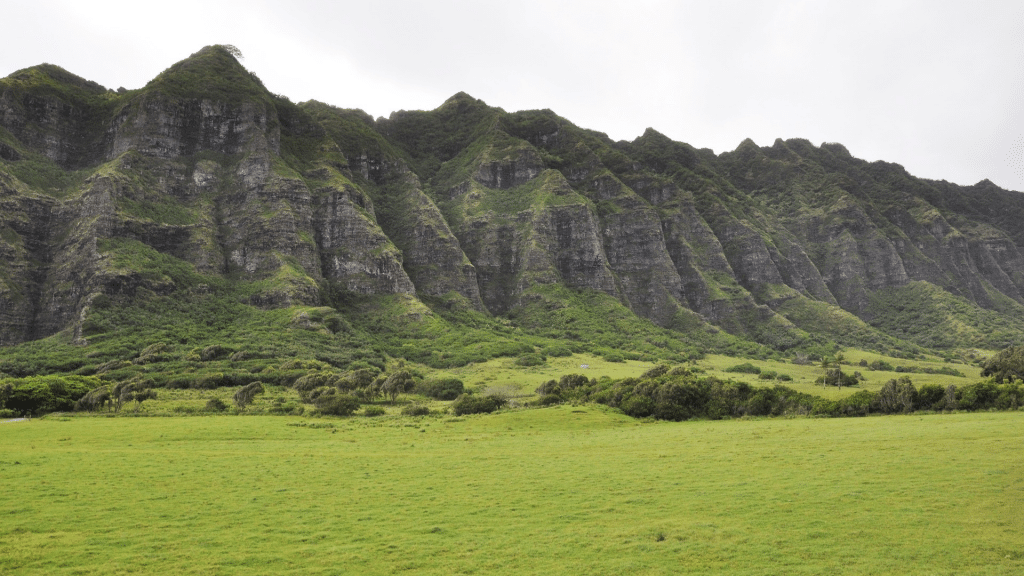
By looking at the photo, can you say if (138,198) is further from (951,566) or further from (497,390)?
(951,566)

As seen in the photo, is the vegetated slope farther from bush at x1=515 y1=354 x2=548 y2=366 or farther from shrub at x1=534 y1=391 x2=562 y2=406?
shrub at x1=534 y1=391 x2=562 y2=406

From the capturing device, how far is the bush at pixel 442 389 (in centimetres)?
8675

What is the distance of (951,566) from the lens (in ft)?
55.6

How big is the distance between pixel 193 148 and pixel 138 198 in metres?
35.2

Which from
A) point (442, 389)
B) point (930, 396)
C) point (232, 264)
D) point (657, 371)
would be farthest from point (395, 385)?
point (232, 264)

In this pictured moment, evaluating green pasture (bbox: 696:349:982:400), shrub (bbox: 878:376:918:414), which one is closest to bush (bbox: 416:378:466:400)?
green pasture (bbox: 696:349:982:400)

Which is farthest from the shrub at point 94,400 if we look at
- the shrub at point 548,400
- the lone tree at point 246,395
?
A: the shrub at point 548,400

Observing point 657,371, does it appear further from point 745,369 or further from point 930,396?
point 745,369

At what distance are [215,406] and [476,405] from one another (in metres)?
34.0

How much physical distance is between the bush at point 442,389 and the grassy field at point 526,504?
42.4 metres

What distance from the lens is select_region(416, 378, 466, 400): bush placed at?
86.8m

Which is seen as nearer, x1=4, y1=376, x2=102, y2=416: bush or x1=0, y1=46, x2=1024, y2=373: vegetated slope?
x1=4, y1=376, x2=102, y2=416: bush

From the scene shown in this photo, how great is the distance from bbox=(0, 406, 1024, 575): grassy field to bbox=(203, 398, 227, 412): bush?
21970 millimetres

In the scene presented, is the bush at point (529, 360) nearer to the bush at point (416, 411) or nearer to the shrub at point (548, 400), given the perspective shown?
the shrub at point (548, 400)
